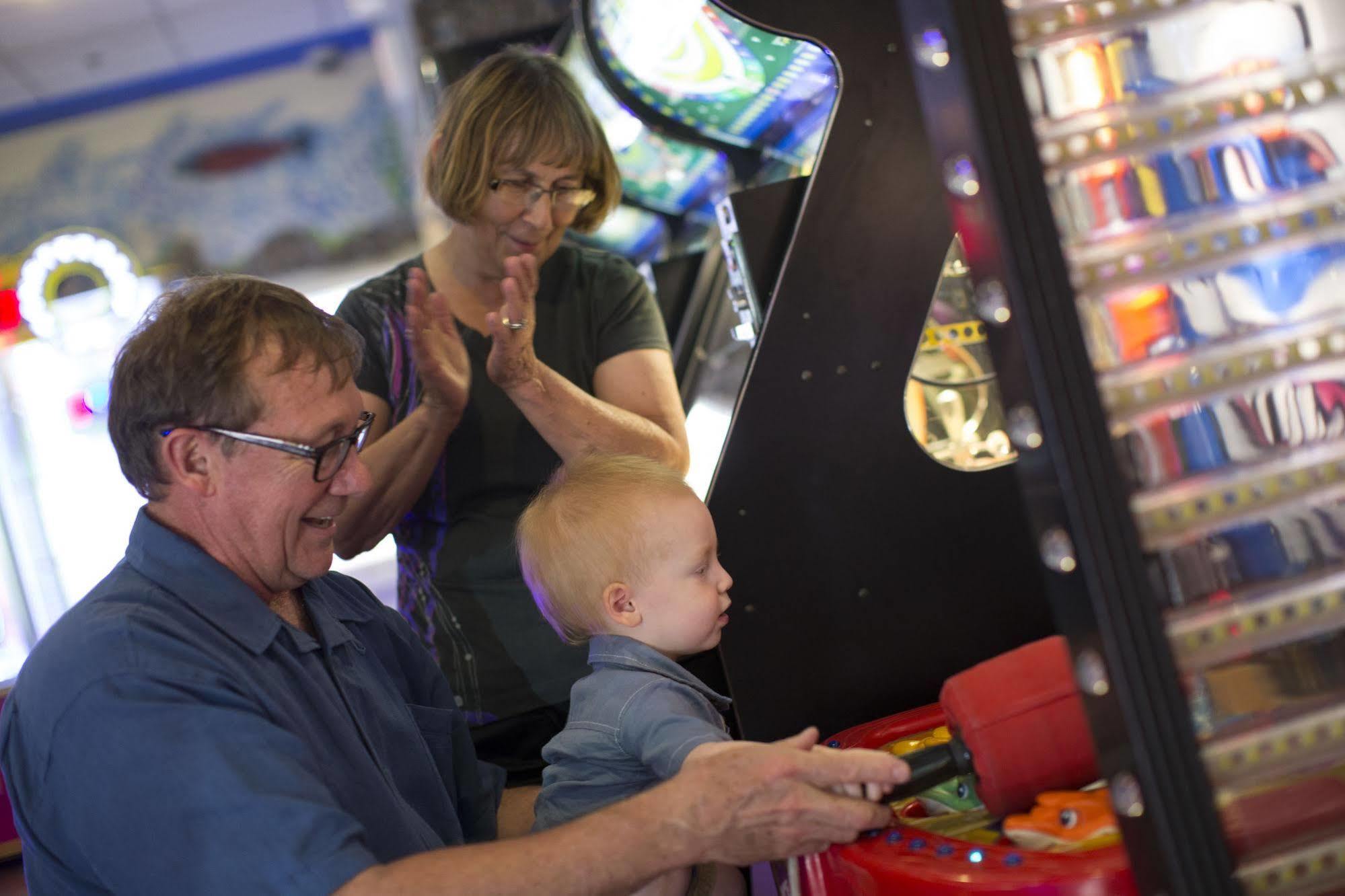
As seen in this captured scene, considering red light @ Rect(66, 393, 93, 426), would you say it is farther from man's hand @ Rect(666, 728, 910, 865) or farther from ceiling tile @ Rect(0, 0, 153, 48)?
man's hand @ Rect(666, 728, 910, 865)

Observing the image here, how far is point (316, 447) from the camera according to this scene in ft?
4.52

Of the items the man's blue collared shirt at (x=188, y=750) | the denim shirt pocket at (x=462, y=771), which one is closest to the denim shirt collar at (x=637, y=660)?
the denim shirt pocket at (x=462, y=771)

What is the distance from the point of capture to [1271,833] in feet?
2.88

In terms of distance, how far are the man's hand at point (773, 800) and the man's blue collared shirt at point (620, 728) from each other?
0.99ft

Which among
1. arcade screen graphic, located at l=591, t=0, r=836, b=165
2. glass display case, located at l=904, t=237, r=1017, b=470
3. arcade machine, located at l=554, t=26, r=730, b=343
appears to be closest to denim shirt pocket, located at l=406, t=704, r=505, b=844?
glass display case, located at l=904, t=237, r=1017, b=470

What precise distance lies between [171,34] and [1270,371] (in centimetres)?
762

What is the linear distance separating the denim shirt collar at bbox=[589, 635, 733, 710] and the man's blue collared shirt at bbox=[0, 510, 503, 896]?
12.8 inches

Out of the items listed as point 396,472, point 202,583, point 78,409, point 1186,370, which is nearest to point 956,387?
point 396,472

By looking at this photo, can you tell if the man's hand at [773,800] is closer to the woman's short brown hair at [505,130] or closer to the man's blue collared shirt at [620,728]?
the man's blue collared shirt at [620,728]

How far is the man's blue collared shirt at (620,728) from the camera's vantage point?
1.48m

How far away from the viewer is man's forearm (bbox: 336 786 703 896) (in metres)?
1.10

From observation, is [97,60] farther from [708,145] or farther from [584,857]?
[584,857]

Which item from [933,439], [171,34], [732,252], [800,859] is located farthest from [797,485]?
[171,34]

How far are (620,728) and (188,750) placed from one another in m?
0.57
